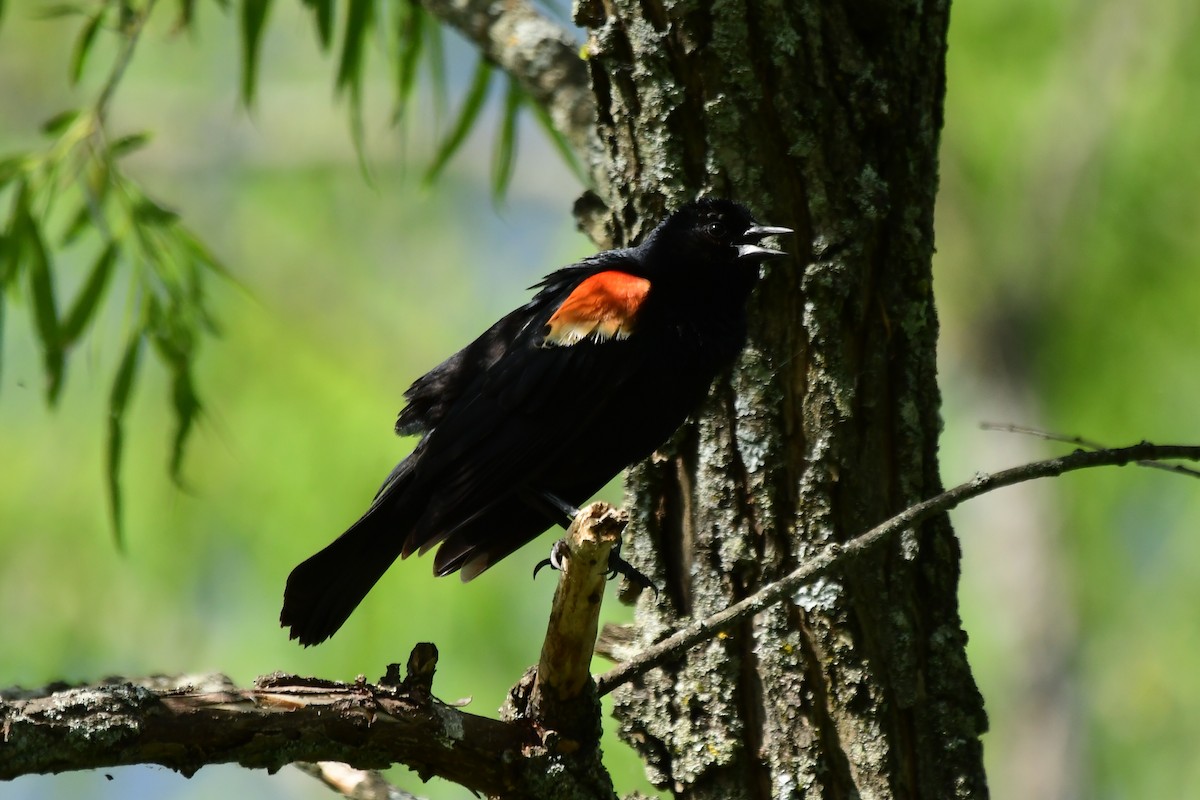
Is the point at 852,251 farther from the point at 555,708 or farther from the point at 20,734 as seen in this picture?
the point at 20,734

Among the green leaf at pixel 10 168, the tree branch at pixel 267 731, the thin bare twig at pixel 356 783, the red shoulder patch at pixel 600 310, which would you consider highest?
the green leaf at pixel 10 168

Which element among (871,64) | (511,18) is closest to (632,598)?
(871,64)

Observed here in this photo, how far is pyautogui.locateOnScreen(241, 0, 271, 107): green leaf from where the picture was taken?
11.6 feet

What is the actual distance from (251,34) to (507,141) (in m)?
0.87

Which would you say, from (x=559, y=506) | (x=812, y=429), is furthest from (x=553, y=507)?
(x=812, y=429)

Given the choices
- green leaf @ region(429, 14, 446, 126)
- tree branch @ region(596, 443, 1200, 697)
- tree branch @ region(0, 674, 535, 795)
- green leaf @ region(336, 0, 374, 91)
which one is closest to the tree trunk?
Answer: tree branch @ region(596, 443, 1200, 697)

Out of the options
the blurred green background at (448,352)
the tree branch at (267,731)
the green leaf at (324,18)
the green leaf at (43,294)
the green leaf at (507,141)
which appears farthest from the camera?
the blurred green background at (448,352)

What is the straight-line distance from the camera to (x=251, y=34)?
3555 millimetres

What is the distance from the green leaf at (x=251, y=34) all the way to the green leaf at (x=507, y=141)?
802 millimetres

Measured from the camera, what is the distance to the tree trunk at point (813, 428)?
2490mm

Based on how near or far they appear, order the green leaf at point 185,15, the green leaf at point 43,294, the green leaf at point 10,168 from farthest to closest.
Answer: the green leaf at point 185,15 < the green leaf at point 10,168 < the green leaf at point 43,294

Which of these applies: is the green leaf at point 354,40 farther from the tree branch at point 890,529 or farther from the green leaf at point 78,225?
the tree branch at point 890,529

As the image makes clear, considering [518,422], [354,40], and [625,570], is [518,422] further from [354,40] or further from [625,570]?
[354,40]

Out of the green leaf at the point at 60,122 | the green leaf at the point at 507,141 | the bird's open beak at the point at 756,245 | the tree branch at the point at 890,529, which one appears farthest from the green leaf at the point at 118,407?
the tree branch at the point at 890,529
